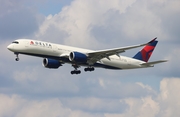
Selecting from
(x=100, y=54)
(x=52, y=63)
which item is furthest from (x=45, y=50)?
(x=100, y=54)

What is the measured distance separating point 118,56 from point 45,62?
15535 millimetres

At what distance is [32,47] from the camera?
99875 mm

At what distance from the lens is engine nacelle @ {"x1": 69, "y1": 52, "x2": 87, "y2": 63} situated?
337 ft

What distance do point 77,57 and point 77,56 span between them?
18cm

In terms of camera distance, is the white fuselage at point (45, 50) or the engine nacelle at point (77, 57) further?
the engine nacelle at point (77, 57)

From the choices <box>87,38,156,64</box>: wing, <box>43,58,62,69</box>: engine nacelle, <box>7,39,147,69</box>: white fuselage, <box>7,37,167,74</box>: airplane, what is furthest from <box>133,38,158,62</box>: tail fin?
<box>43,58,62,69</box>: engine nacelle

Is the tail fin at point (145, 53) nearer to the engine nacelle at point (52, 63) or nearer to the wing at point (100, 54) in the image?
the wing at point (100, 54)

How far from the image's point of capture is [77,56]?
10288 centimetres

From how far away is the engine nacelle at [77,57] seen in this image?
102750 mm

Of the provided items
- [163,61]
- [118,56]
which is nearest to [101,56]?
[118,56]

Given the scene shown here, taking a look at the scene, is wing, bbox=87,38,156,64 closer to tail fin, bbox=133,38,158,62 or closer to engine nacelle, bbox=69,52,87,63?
engine nacelle, bbox=69,52,87,63

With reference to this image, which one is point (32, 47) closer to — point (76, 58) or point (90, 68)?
point (76, 58)

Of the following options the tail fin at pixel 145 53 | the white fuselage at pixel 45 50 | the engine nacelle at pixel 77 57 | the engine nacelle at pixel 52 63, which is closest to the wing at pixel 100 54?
the white fuselage at pixel 45 50

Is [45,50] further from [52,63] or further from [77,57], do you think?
[52,63]
